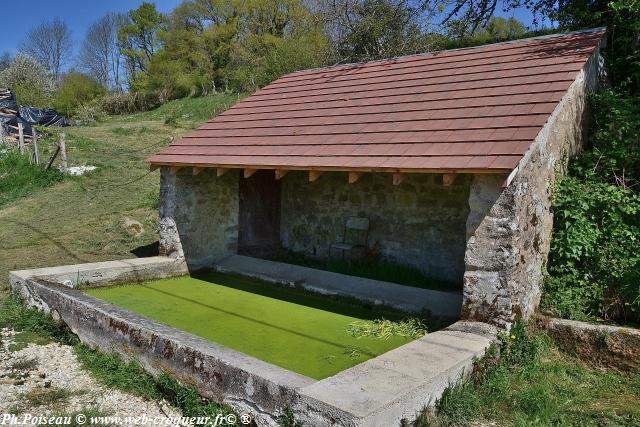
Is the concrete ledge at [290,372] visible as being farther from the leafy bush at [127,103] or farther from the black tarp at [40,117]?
the leafy bush at [127,103]

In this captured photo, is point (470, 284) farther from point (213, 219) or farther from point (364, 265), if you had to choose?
point (213, 219)

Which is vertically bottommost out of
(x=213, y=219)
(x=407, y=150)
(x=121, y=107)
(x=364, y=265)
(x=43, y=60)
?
(x=364, y=265)

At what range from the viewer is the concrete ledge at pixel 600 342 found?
4.40 meters

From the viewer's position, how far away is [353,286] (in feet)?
22.0

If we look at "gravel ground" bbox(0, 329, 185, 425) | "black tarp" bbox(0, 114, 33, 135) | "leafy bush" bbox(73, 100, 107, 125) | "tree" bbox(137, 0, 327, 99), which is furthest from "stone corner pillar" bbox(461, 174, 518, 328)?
"leafy bush" bbox(73, 100, 107, 125)

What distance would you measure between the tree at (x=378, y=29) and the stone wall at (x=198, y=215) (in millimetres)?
9639

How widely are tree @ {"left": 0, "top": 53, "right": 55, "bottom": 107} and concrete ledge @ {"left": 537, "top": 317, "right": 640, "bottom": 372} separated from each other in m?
30.7

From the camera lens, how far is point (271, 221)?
9211 mm

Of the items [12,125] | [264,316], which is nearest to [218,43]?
[12,125]

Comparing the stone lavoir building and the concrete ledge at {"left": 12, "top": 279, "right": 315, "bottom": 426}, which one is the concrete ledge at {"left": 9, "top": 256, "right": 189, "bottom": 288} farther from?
the concrete ledge at {"left": 12, "top": 279, "right": 315, "bottom": 426}

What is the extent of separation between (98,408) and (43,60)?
1832 inches

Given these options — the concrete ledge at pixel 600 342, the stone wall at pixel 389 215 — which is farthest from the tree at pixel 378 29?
the concrete ledge at pixel 600 342

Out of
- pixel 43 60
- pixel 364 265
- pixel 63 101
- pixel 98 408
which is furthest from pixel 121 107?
pixel 98 408

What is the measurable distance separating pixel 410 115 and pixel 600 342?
132 inches
